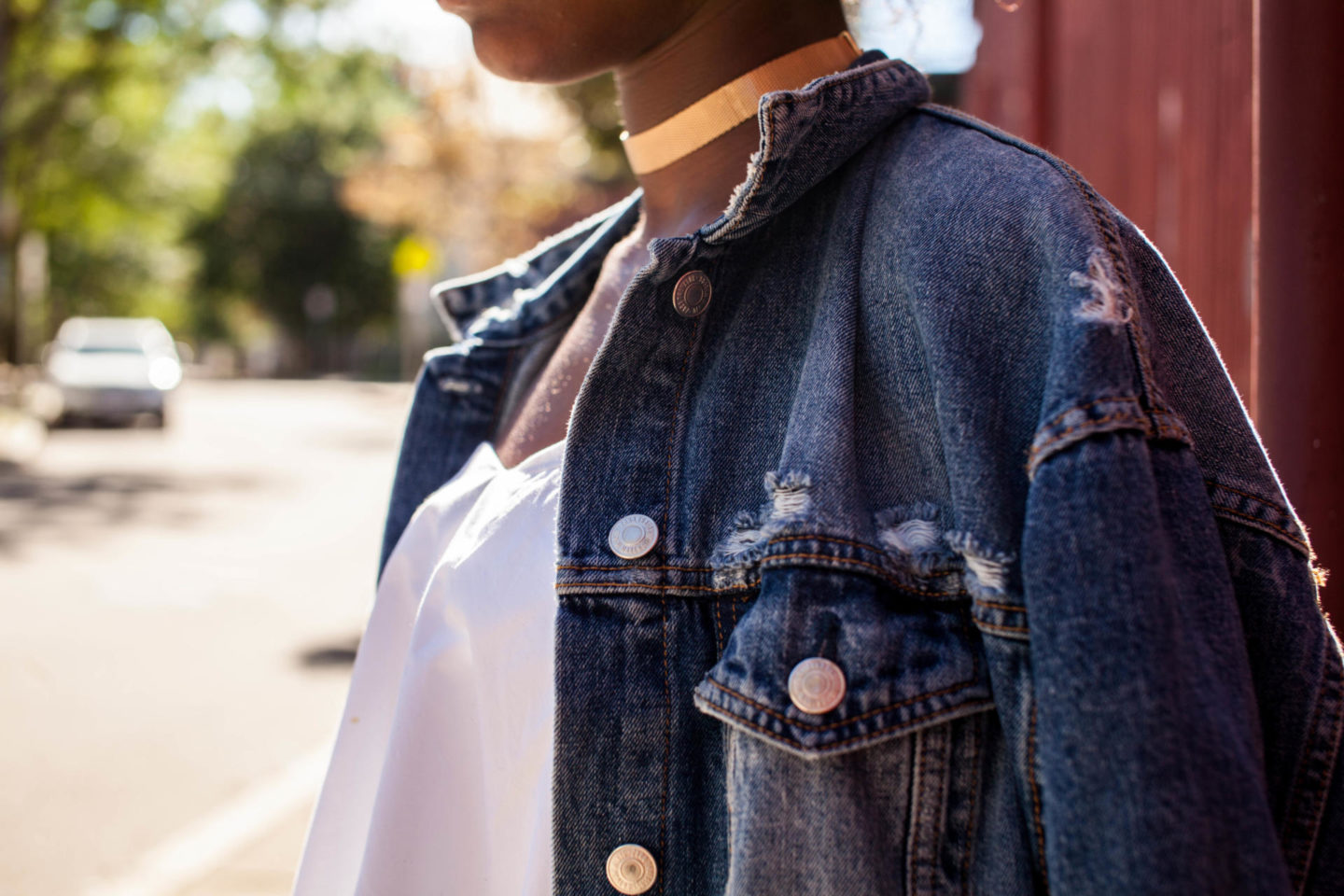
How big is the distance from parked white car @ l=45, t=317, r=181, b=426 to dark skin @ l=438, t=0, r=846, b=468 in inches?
689

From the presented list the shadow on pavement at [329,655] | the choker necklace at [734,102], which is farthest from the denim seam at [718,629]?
the shadow on pavement at [329,655]

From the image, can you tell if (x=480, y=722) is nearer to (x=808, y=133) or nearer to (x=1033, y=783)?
(x=1033, y=783)

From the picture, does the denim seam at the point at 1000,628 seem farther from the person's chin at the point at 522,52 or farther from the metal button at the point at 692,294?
the person's chin at the point at 522,52

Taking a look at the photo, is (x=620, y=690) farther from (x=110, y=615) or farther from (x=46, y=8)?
(x=46, y=8)

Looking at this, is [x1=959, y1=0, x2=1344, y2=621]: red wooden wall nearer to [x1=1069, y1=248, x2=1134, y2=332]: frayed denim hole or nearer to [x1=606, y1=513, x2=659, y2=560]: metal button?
[x1=1069, y1=248, x2=1134, y2=332]: frayed denim hole

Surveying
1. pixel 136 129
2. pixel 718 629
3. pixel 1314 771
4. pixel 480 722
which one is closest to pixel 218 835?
pixel 480 722

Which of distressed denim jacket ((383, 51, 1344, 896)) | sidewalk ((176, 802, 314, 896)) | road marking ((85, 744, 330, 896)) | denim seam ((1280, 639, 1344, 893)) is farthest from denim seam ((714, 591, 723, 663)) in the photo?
sidewalk ((176, 802, 314, 896))

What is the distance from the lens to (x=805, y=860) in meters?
0.84

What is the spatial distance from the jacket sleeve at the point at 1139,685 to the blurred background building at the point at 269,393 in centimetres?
71

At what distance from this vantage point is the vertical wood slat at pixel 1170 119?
85.4 inches

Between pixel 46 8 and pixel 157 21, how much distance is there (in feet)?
5.04

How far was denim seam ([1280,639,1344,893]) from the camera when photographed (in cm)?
79

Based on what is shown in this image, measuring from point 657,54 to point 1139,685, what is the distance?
0.91 meters

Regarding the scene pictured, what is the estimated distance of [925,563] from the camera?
Result: 2.86ft
